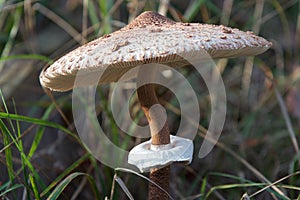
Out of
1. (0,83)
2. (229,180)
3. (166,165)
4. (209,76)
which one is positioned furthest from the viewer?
(209,76)

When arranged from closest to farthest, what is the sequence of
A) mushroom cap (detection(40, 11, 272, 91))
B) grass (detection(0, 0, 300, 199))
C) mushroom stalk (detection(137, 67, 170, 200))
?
mushroom cap (detection(40, 11, 272, 91))
mushroom stalk (detection(137, 67, 170, 200))
grass (detection(0, 0, 300, 199))

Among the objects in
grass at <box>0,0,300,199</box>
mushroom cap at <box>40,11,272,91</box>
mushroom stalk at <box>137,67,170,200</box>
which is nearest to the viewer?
mushroom cap at <box>40,11,272,91</box>

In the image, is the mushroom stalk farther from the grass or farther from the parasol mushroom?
the grass

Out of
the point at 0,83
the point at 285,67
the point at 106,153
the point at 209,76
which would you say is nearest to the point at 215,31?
the point at 106,153

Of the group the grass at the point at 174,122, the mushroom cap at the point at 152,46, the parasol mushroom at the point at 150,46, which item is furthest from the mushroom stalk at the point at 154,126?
the grass at the point at 174,122

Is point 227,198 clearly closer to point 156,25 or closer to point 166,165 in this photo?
point 166,165

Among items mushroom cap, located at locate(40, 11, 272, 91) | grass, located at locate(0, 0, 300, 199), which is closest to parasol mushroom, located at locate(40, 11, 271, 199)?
mushroom cap, located at locate(40, 11, 272, 91)
